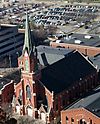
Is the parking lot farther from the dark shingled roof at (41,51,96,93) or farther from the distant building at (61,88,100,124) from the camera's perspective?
the distant building at (61,88,100,124)

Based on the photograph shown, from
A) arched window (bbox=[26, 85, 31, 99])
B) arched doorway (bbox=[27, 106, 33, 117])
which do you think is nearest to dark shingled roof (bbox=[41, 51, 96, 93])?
arched window (bbox=[26, 85, 31, 99])

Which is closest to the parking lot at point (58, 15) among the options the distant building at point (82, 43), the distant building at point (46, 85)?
the distant building at point (82, 43)

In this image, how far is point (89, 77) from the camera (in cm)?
7356

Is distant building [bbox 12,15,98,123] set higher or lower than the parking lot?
higher

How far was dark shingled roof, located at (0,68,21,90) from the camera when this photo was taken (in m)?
83.4

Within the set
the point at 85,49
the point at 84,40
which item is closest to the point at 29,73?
the point at 85,49

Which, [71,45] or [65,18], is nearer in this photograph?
[71,45]

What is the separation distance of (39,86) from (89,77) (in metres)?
11.5

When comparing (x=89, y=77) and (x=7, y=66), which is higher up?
(x=89, y=77)

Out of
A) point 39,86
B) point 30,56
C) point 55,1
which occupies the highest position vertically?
point 30,56

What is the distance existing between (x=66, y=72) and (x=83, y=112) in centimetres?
1167

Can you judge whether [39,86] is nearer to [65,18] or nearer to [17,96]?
[17,96]

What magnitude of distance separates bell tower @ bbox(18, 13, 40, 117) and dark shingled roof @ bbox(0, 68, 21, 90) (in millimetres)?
15004

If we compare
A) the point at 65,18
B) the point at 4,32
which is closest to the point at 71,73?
the point at 4,32
